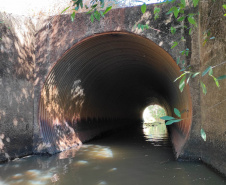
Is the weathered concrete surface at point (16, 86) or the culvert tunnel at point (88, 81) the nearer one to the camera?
the weathered concrete surface at point (16, 86)

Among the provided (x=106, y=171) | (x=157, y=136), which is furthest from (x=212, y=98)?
(x=157, y=136)

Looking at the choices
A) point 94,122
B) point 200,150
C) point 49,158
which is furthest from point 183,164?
point 94,122

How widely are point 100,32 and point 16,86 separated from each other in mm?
2664

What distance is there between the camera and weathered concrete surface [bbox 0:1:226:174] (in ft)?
15.1

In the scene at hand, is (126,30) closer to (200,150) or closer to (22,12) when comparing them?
(200,150)

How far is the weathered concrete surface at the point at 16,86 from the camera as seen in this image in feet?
19.2

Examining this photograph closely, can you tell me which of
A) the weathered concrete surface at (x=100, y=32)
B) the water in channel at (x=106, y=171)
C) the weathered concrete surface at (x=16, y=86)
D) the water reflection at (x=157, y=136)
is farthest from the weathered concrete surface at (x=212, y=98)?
the weathered concrete surface at (x=16, y=86)

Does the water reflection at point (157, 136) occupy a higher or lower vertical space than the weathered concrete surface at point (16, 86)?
lower

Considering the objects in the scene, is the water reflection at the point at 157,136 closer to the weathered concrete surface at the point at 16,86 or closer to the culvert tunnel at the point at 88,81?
the culvert tunnel at the point at 88,81

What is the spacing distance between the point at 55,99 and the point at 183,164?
13.9ft

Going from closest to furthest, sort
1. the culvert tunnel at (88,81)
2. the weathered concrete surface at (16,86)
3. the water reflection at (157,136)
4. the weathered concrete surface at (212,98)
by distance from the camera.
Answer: the weathered concrete surface at (212,98) < the weathered concrete surface at (16,86) < the culvert tunnel at (88,81) < the water reflection at (157,136)

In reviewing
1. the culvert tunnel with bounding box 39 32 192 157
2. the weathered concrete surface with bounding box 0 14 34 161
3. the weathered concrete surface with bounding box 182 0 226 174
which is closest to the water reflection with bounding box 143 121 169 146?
the culvert tunnel with bounding box 39 32 192 157

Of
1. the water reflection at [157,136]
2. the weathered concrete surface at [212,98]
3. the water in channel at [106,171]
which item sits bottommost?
the water in channel at [106,171]

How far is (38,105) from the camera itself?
682 centimetres
